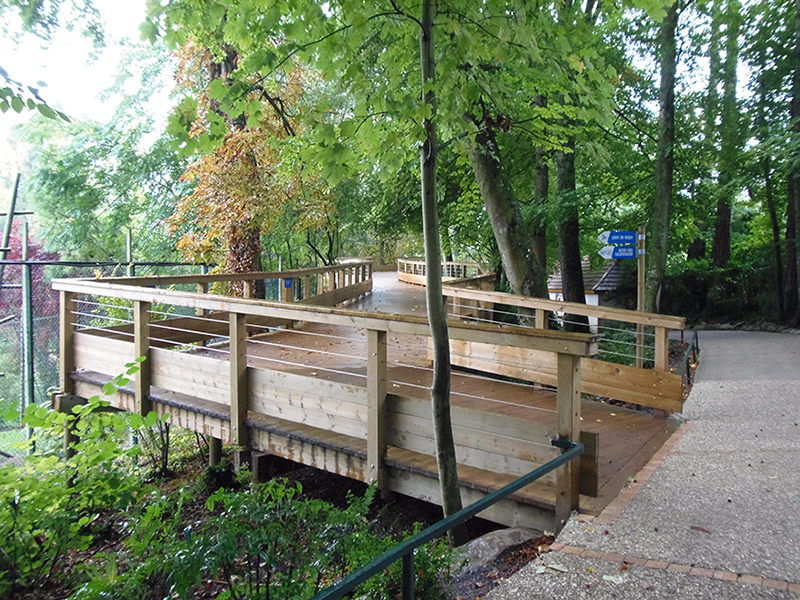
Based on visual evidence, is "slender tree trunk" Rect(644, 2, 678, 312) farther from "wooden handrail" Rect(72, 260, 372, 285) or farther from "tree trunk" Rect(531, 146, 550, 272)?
"wooden handrail" Rect(72, 260, 372, 285)

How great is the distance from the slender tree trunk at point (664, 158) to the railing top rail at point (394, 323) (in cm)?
763

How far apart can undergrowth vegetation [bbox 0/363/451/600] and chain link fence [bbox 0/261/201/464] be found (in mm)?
529

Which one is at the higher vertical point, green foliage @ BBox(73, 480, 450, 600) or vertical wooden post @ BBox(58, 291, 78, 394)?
vertical wooden post @ BBox(58, 291, 78, 394)

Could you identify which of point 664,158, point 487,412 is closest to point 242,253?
point 664,158

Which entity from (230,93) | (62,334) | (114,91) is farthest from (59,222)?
(230,93)

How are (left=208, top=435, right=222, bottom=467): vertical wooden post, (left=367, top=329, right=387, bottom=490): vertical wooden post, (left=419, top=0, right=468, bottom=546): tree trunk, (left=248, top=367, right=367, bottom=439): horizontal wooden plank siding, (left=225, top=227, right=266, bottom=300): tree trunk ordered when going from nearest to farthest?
(left=419, top=0, right=468, bottom=546): tree trunk → (left=367, top=329, right=387, bottom=490): vertical wooden post → (left=248, top=367, right=367, bottom=439): horizontal wooden plank siding → (left=208, top=435, right=222, bottom=467): vertical wooden post → (left=225, top=227, right=266, bottom=300): tree trunk

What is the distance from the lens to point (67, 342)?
23.3 feet

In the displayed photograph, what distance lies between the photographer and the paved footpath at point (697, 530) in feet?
9.20

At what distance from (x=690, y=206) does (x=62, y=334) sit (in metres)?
12.5

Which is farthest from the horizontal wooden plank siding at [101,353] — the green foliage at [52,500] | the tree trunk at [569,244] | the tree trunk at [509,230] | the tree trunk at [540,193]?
the tree trunk at [569,244]

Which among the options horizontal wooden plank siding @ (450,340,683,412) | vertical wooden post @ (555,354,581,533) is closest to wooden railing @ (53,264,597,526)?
vertical wooden post @ (555,354,581,533)

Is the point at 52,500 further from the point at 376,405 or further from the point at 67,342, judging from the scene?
the point at 67,342

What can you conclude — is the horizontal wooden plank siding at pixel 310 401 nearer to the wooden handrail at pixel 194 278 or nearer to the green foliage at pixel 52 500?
the green foliage at pixel 52 500

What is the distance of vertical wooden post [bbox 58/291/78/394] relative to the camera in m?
7.07
